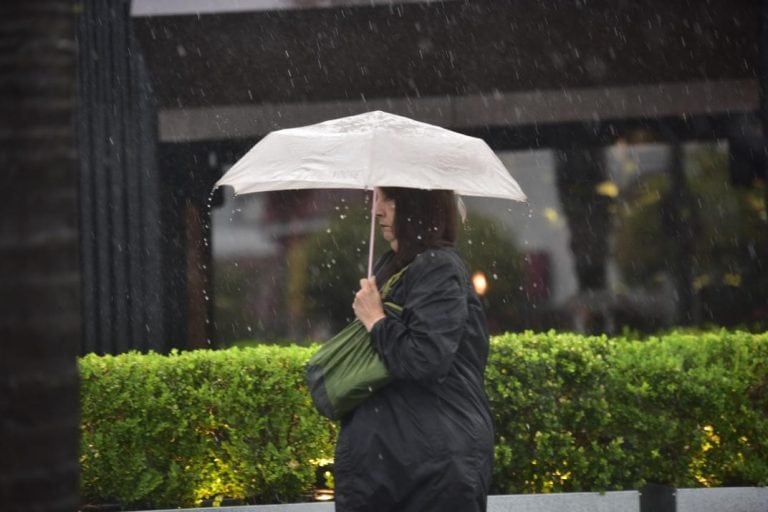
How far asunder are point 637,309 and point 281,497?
176 inches

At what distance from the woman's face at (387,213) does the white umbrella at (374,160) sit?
0.18 feet

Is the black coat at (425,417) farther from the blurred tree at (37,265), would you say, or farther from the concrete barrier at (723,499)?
the concrete barrier at (723,499)

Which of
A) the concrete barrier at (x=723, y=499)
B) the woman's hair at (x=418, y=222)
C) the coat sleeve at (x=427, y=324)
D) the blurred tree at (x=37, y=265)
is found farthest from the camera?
the concrete barrier at (x=723, y=499)

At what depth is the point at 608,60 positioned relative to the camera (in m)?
11.1

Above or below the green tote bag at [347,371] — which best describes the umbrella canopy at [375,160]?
above

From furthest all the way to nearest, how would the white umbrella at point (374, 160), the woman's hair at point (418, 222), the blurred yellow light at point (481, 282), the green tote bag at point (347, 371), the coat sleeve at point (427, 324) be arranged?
the blurred yellow light at point (481, 282) < the white umbrella at point (374, 160) < the woman's hair at point (418, 222) < the green tote bag at point (347, 371) < the coat sleeve at point (427, 324)

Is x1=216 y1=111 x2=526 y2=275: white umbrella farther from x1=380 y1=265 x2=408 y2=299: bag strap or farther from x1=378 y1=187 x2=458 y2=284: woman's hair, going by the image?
x1=380 y1=265 x2=408 y2=299: bag strap

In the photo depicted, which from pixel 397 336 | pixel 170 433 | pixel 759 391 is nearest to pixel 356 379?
pixel 397 336

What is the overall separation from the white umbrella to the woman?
237 millimetres

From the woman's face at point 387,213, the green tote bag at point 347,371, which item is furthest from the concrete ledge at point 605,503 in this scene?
the woman's face at point 387,213

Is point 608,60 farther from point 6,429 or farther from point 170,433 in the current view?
point 6,429

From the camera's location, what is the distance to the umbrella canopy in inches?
183

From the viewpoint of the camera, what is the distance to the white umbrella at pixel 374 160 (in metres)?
4.64

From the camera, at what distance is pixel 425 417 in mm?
4309
